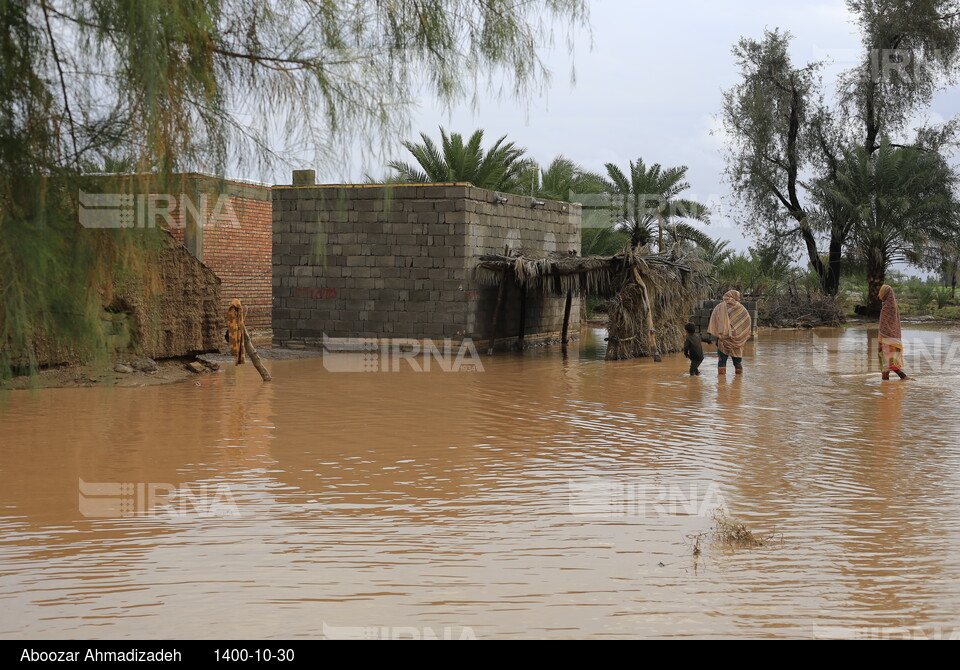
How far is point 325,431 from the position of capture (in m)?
10.3

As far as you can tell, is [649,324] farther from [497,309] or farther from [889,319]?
[889,319]

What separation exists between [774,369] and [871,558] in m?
12.2

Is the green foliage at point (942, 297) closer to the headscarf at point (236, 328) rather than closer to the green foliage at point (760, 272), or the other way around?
the green foliage at point (760, 272)

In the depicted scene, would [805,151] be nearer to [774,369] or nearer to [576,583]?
[774,369]

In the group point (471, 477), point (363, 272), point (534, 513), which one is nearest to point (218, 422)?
point (471, 477)

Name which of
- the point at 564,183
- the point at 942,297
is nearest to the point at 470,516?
the point at 564,183

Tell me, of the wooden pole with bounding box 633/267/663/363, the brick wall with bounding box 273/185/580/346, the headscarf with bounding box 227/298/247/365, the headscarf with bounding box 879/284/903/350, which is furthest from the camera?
the brick wall with bounding box 273/185/580/346

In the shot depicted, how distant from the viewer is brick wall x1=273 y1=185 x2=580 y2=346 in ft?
62.2

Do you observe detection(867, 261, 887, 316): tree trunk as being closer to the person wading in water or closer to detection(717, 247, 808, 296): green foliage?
detection(717, 247, 808, 296): green foliage

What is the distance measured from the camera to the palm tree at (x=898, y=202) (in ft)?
103

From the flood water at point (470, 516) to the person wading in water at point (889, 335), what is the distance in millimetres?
1886

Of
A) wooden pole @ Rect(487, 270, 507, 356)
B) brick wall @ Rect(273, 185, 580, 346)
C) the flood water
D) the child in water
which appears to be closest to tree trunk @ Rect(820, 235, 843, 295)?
brick wall @ Rect(273, 185, 580, 346)

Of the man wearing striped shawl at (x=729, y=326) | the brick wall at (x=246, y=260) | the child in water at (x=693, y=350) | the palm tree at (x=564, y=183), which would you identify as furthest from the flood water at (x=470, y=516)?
the palm tree at (x=564, y=183)

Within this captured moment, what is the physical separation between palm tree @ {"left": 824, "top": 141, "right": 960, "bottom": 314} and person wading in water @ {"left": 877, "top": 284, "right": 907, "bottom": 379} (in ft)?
56.7
